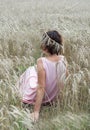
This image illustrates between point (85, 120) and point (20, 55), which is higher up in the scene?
point (20, 55)

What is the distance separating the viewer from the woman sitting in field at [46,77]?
325 cm

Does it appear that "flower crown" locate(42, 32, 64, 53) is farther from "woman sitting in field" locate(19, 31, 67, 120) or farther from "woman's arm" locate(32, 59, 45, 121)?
"woman's arm" locate(32, 59, 45, 121)

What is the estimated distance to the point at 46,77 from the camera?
11.2 feet

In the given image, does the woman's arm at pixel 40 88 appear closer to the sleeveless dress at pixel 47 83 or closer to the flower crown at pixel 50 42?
the sleeveless dress at pixel 47 83

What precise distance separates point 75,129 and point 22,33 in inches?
125

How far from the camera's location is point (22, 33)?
18.0ft

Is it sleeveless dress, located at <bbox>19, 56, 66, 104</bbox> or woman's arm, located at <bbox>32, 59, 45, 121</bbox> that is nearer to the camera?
woman's arm, located at <bbox>32, 59, 45, 121</bbox>

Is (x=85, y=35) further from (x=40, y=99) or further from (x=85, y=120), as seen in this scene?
(x=85, y=120)

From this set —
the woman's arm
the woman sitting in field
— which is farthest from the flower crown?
the woman's arm

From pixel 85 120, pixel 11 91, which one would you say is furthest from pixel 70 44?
pixel 85 120

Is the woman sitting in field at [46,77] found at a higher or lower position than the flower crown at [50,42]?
lower

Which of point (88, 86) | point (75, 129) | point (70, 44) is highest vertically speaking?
point (70, 44)

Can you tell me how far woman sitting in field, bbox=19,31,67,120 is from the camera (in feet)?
10.7

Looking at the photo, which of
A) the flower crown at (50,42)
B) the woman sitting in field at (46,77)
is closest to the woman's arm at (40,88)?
the woman sitting in field at (46,77)
